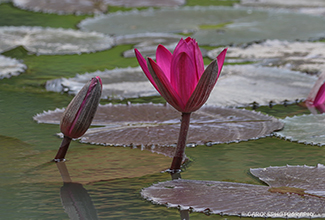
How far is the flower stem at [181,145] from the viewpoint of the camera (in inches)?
37.8

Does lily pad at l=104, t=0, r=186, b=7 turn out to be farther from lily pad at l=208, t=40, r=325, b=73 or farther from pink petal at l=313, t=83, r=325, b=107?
pink petal at l=313, t=83, r=325, b=107

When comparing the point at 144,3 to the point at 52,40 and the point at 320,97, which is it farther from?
the point at 320,97

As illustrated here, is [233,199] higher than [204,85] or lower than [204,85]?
lower

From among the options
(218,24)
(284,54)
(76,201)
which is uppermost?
(218,24)

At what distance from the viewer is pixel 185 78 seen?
907mm

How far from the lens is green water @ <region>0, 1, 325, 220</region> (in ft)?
2.75

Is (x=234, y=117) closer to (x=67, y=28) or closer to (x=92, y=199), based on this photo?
(x=92, y=199)

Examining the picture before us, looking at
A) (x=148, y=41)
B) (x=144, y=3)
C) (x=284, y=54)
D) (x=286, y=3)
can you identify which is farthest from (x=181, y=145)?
(x=286, y=3)

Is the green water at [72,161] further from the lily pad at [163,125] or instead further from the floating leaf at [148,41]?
the floating leaf at [148,41]

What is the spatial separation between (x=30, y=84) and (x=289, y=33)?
156cm

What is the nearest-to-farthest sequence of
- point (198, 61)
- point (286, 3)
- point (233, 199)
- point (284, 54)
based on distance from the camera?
point (233, 199) < point (198, 61) < point (284, 54) < point (286, 3)

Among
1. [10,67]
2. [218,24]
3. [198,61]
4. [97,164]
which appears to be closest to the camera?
[198,61]

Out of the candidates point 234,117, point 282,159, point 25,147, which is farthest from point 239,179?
point 25,147

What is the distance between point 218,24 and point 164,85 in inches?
90.3
